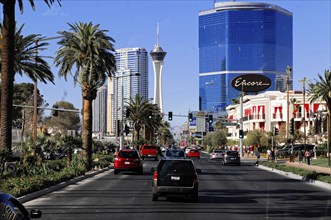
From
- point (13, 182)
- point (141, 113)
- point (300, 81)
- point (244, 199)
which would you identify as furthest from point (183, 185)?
point (300, 81)

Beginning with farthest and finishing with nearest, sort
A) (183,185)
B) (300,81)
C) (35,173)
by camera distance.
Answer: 1. (300,81)
2. (35,173)
3. (183,185)

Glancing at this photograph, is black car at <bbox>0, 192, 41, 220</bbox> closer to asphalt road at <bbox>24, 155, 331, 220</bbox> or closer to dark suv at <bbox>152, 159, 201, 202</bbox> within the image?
asphalt road at <bbox>24, 155, 331, 220</bbox>

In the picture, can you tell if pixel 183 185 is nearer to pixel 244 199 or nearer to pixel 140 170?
pixel 244 199

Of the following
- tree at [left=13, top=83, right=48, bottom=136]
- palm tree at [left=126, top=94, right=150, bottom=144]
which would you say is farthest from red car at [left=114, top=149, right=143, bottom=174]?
tree at [left=13, top=83, right=48, bottom=136]

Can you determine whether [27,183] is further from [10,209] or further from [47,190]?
[10,209]

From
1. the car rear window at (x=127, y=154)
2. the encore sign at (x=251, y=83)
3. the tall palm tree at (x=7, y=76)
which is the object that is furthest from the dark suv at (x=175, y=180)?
the encore sign at (x=251, y=83)

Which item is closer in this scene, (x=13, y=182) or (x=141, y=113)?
(x=13, y=182)

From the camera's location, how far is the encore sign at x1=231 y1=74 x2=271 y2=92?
362ft

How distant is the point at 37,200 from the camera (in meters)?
20.8

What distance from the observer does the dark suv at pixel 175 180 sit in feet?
67.5

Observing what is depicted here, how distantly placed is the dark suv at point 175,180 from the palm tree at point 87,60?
837 inches

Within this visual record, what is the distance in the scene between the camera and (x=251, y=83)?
366 ft

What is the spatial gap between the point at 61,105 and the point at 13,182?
125 m

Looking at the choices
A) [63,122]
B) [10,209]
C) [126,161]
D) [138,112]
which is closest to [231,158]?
[126,161]
